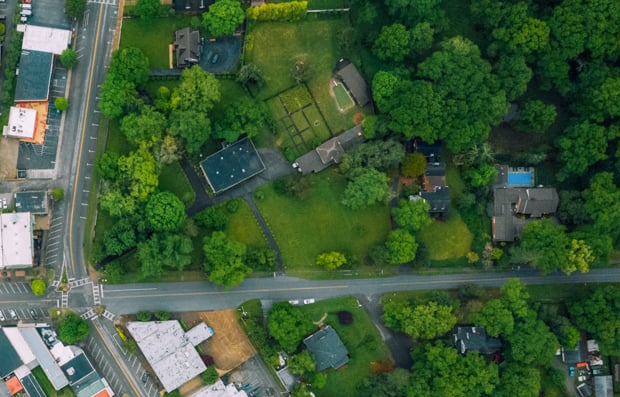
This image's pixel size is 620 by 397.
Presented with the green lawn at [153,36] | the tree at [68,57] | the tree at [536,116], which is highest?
the tree at [68,57]

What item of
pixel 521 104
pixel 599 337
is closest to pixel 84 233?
pixel 521 104

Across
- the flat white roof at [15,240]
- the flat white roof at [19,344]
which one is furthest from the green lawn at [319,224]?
the flat white roof at [19,344]

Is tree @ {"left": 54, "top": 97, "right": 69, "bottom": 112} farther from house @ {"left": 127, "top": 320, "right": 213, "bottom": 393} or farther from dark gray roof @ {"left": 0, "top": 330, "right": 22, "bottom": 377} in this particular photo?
Answer: dark gray roof @ {"left": 0, "top": 330, "right": 22, "bottom": 377}

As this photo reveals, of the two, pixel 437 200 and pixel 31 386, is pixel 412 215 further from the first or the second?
pixel 31 386

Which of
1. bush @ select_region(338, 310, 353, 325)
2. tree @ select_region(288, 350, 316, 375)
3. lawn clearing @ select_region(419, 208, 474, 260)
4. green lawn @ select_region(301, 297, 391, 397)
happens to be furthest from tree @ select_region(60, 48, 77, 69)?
lawn clearing @ select_region(419, 208, 474, 260)

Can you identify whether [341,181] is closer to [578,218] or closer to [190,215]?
[190,215]

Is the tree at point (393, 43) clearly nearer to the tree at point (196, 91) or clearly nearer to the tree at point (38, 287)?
the tree at point (196, 91)
